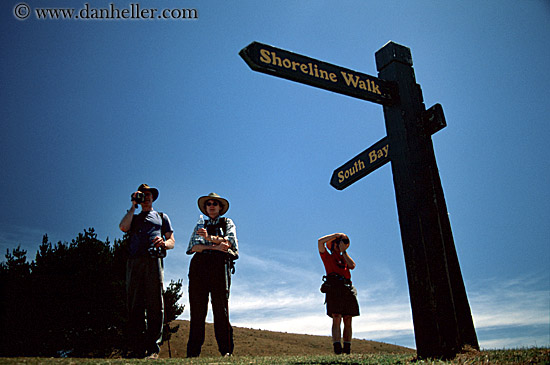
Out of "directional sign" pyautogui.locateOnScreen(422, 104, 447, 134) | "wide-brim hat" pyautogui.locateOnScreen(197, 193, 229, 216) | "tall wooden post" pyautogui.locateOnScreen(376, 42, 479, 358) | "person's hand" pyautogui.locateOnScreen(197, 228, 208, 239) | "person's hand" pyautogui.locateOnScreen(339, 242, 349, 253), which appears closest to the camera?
→ "tall wooden post" pyautogui.locateOnScreen(376, 42, 479, 358)

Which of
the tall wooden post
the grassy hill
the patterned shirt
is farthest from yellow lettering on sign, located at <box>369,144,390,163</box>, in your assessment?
the grassy hill

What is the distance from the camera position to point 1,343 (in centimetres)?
A: 1609

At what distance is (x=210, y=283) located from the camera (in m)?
5.54

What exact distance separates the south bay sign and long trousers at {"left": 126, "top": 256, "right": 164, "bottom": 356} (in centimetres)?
311

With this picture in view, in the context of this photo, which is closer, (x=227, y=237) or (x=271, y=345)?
(x=227, y=237)

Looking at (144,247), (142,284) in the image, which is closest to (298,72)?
(144,247)

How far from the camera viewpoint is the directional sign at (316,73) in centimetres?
430

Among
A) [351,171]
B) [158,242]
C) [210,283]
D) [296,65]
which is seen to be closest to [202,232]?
[158,242]

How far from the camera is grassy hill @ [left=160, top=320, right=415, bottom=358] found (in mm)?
16859

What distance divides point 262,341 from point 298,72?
57.5 feet

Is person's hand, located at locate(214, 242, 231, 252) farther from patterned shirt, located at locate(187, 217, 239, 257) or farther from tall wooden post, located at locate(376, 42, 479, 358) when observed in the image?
tall wooden post, located at locate(376, 42, 479, 358)

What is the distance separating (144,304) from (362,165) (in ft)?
11.6

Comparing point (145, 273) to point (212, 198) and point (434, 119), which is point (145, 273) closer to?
point (212, 198)

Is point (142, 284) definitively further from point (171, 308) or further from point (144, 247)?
point (171, 308)
